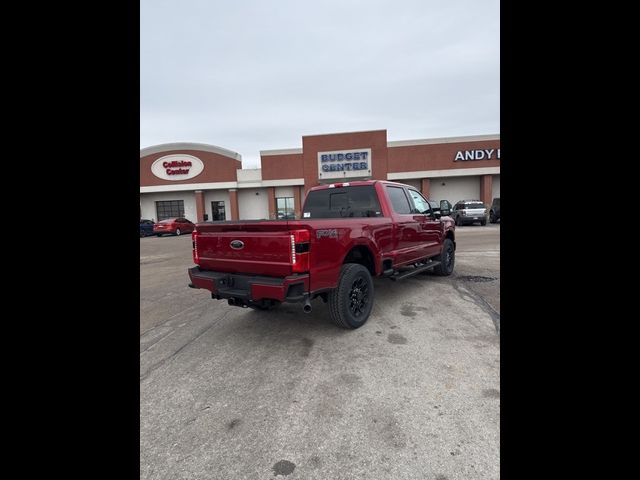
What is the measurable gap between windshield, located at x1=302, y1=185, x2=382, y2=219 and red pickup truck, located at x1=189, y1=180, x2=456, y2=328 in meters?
0.02

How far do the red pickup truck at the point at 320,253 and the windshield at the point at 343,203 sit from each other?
2 centimetres

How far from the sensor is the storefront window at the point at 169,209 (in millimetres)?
32781

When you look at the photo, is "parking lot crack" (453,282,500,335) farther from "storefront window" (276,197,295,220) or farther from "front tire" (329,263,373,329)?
"storefront window" (276,197,295,220)

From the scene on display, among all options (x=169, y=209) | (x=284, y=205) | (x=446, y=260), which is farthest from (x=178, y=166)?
(x=446, y=260)

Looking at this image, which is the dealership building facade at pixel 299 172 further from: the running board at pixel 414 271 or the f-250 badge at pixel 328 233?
the f-250 badge at pixel 328 233

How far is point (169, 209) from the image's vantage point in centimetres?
3297

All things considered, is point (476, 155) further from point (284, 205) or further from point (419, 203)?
point (419, 203)

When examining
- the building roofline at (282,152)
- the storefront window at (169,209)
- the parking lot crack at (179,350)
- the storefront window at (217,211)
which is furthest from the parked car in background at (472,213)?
the storefront window at (169,209)

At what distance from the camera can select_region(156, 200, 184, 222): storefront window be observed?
3278cm

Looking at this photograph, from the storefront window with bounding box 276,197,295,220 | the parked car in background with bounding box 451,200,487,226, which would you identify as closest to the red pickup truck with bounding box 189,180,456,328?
the parked car in background with bounding box 451,200,487,226
